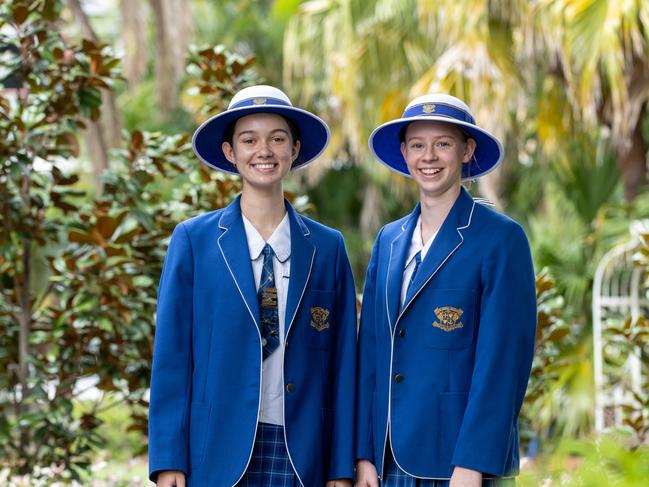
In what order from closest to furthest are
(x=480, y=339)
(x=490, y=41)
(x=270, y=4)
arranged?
(x=480, y=339) → (x=490, y=41) → (x=270, y=4)

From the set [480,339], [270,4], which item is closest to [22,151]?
[480,339]

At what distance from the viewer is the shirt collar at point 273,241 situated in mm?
3148

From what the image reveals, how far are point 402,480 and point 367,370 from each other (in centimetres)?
37

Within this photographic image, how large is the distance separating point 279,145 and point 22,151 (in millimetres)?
2436

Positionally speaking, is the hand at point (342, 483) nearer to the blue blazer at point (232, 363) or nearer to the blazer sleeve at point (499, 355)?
the blue blazer at point (232, 363)

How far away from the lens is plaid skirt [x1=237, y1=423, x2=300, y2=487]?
3.02 m

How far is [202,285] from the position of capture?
3102mm

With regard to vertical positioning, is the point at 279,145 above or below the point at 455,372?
above

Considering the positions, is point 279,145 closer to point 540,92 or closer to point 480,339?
point 480,339

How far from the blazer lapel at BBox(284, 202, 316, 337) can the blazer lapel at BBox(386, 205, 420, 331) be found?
249mm

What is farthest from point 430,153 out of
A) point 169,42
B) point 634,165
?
point 169,42

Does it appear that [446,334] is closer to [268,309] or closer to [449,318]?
[449,318]

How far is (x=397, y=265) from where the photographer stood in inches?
123

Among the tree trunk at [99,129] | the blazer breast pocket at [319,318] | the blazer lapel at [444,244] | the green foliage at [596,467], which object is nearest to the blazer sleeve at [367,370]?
the blazer breast pocket at [319,318]
